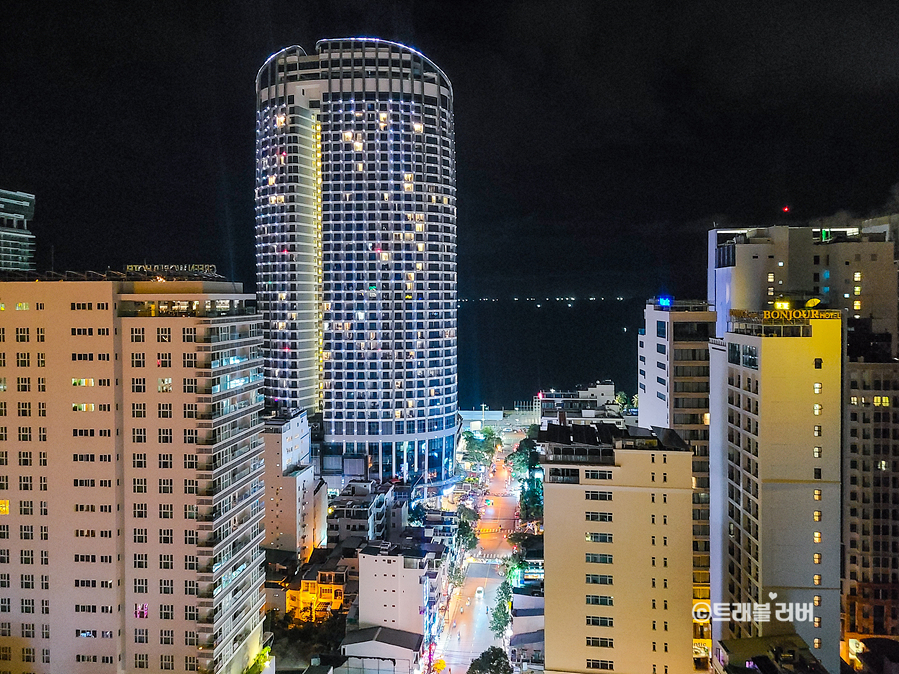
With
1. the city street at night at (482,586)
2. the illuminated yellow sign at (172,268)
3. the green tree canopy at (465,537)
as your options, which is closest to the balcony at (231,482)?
the illuminated yellow sign at (172,268)

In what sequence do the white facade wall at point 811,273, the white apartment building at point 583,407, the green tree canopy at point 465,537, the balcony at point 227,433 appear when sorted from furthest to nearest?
the white apartment building at point 583,407, the green tree canopy at point 465,537, the white facade wall at point 811,273, the balcony at point 227,433

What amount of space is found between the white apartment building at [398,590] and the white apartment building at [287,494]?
34.3 feet

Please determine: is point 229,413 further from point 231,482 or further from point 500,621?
point 500,621

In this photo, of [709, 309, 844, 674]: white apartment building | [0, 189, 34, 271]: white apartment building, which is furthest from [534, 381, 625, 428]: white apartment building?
[0, 189, 34, 271]: white apartment building

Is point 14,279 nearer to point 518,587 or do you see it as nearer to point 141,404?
point 141,404

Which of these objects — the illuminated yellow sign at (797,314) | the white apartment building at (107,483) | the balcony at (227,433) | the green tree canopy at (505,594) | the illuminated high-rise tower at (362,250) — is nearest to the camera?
the illuminated yellow sign at (797,314)

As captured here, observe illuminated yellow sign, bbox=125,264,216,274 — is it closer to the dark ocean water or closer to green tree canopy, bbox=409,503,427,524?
green tree canopy, bbox=409,503,427,524

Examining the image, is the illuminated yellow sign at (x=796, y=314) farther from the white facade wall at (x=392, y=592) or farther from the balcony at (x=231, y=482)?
the balcony at (x=231, y=482)

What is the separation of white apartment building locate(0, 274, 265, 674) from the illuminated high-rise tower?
1190 inches

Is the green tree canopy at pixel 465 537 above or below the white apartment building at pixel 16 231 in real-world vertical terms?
below

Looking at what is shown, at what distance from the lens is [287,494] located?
43.2 metres

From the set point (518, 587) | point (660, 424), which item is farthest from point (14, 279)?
point (660, 424)

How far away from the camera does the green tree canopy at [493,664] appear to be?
2830 cm

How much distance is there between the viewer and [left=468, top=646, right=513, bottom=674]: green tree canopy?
2830cm
